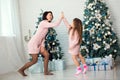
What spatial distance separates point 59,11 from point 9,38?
5.56 ft

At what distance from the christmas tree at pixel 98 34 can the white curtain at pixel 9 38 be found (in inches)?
67.3

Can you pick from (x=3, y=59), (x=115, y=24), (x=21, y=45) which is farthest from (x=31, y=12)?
(x=115, y=24)

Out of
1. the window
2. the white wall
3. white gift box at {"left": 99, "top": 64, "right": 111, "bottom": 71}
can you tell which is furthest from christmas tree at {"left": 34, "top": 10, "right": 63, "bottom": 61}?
white gift box at {"left": 99, "top": 64, "right": 111, "bottom": 71}

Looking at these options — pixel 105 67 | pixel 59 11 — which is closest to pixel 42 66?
pixel 105 67

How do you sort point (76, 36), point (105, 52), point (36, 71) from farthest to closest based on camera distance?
1. point (105, 52)
2. point (36, 71)
3. point (76, 36)

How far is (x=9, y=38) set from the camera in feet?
20.8

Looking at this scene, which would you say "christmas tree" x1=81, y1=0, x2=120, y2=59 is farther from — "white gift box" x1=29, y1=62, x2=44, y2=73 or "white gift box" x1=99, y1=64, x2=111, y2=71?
"white gift box" x1=29, y1=62, x2=44, y2=73

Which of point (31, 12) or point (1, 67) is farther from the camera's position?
point (31, 12)

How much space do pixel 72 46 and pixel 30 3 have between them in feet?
8.45

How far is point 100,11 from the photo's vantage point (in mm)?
6344

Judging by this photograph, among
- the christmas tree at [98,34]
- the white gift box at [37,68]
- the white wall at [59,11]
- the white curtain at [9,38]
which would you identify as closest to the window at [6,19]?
the white curtain at [9,38]

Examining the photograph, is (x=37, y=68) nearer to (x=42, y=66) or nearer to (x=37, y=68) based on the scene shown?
(x=37, y=68)

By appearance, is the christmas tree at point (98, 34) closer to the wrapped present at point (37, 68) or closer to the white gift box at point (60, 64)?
the white gift box at point (60, 64)

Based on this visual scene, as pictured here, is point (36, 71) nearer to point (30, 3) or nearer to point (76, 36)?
point (76, 36)
